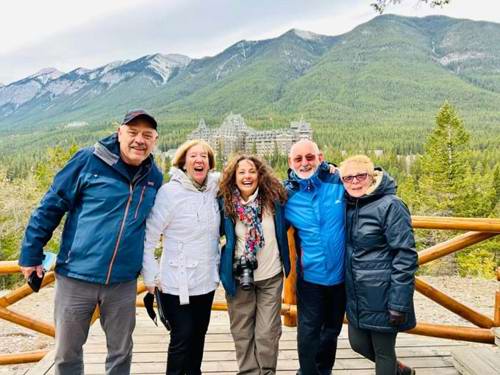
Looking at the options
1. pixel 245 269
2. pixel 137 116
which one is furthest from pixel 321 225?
pixel 137 116

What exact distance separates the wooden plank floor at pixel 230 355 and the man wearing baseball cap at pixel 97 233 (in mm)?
643

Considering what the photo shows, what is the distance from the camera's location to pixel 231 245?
2295 millimetres

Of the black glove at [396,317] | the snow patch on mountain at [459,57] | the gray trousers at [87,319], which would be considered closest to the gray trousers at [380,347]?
the black glove at [396,317]

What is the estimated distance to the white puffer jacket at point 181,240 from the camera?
2246 mm

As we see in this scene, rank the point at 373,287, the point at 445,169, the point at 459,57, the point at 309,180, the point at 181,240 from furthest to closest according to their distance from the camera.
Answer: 1. the point at 459,57
2. the point at 445,169
3. the point at 309,180
4. the point at 181,240
5. the point at 373,287

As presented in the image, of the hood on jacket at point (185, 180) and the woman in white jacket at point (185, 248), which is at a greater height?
the hood on jacket at point (185, 180)

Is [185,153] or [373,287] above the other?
[185,153]

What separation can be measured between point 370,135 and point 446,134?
7897cm

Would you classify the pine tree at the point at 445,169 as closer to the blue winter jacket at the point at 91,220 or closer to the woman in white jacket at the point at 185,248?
the woman in white jacket at the point at 185,248

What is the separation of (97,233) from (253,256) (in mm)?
839

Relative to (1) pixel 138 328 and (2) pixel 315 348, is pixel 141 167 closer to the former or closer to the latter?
(2) pixel 315 348

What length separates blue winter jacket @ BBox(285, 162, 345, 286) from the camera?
232 centimetres

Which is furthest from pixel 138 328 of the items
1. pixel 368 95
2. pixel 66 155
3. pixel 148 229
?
pixel 368 95

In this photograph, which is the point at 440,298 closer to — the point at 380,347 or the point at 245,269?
the point at 380,347
